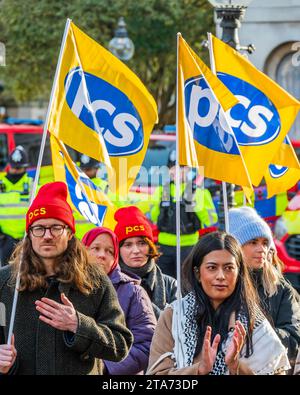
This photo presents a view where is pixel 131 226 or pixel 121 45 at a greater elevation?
pixel 121 45

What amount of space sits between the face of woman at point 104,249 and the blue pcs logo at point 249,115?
1936 mm

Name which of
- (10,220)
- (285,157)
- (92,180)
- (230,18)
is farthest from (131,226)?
(10,220)

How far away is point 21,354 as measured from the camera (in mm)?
5578

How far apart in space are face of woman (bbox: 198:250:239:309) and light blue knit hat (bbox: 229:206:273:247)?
1.62 meters

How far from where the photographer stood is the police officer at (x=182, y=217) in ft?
42.6

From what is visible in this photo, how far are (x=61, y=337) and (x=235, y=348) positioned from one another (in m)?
0.82

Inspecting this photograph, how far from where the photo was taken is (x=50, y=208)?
5898mm

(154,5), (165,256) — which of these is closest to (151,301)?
(165,256)

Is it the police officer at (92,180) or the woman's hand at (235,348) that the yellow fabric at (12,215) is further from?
the woman's hand at (235,348)

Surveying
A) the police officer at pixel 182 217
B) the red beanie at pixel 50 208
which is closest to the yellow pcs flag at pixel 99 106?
the red beanie at pixel 50 208

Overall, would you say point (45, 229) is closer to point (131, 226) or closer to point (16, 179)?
point (131, 226)

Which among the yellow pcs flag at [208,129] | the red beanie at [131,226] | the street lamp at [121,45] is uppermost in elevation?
the street lamp at [121,45]

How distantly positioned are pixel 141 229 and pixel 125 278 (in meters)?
1.01

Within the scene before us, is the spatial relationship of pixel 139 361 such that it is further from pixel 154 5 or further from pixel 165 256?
pixel 154 5
